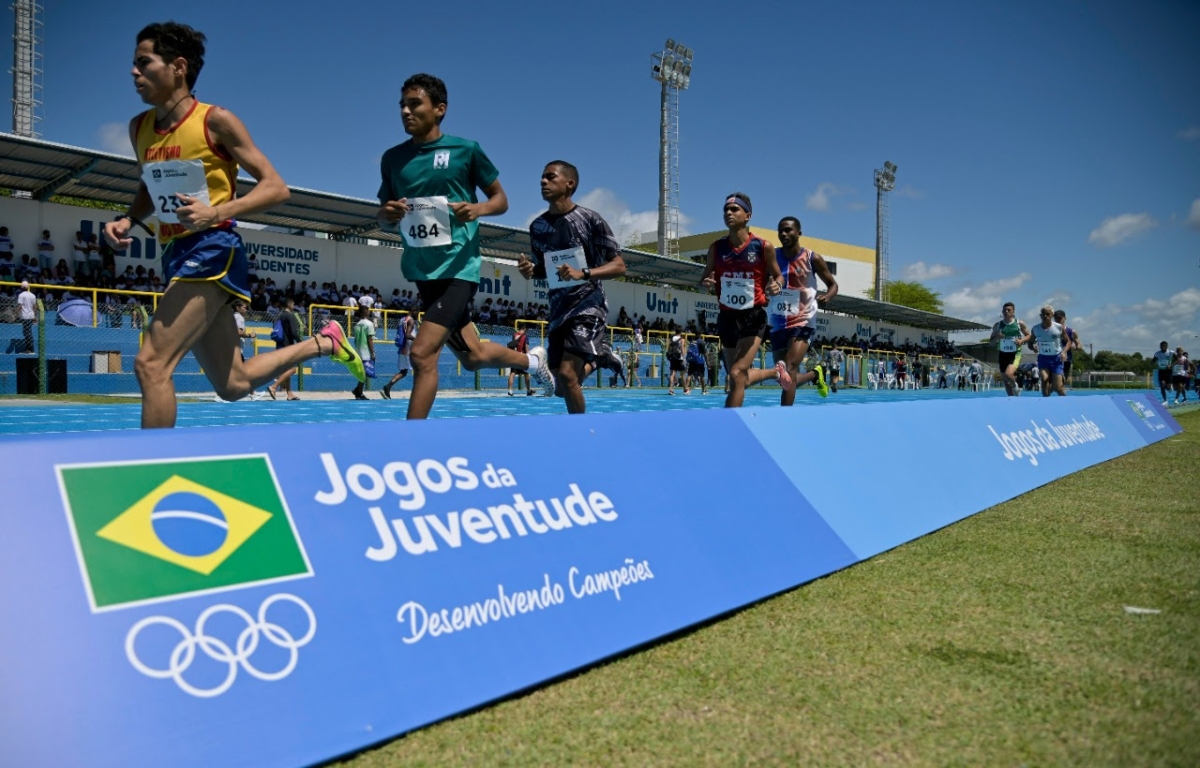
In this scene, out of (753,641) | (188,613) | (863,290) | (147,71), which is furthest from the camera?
(863,290)

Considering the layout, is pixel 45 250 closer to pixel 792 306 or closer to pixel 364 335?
pixel 364 335

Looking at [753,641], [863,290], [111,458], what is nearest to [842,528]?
[753,641]

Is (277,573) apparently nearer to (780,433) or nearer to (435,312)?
(780,433)

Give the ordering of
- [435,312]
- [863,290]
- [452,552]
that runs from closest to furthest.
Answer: [452,552] < [435,312] < [863,290]

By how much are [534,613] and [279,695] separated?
0.69 metres

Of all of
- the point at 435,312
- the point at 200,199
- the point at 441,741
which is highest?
the point at 200,199

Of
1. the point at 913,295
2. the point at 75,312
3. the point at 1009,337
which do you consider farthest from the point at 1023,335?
the point at 913,295

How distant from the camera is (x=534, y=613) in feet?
7.11

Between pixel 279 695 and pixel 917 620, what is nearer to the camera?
pixel 279 695

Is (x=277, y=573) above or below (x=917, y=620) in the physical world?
above

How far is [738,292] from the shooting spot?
23.6 feet

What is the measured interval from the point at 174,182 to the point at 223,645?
2.46m

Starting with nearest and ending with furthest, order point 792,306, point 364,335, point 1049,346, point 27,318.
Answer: point 792,306 → point 1049,346 → point 27,318 → point 364,335

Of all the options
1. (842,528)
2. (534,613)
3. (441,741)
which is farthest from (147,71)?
(842,528)
